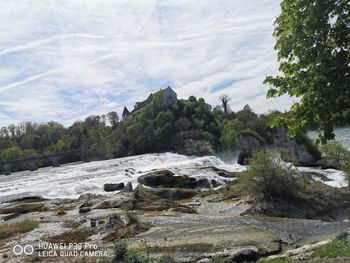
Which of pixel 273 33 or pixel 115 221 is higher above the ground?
pixel 273 33

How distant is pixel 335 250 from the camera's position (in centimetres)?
1327

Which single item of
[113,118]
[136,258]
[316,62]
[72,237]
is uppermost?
[113,118]

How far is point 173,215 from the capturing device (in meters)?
27.6

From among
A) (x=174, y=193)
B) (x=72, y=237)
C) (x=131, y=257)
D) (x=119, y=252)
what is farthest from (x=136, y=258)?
(x=174, y=193)

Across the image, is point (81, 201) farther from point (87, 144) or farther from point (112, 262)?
point (87, 144)

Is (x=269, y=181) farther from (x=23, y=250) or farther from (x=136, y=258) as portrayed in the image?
(x=136, y=258)

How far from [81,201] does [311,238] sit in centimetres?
2644

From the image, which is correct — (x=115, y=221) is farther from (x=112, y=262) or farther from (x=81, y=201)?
(x=81, y=201)

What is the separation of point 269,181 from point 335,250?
645 inches

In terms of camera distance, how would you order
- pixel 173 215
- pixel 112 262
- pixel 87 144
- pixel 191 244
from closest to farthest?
pixel 112 262
pixel 191 244
pixel 173 215
pixel 87 144

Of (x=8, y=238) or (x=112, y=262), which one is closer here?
(x=112, y=262)

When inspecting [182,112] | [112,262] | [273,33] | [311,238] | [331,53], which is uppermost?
[182,112]

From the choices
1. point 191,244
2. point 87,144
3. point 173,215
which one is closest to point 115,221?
point 173,215

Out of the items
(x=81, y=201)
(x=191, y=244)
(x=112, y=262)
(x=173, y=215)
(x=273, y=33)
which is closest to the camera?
(x=273, y=33)
